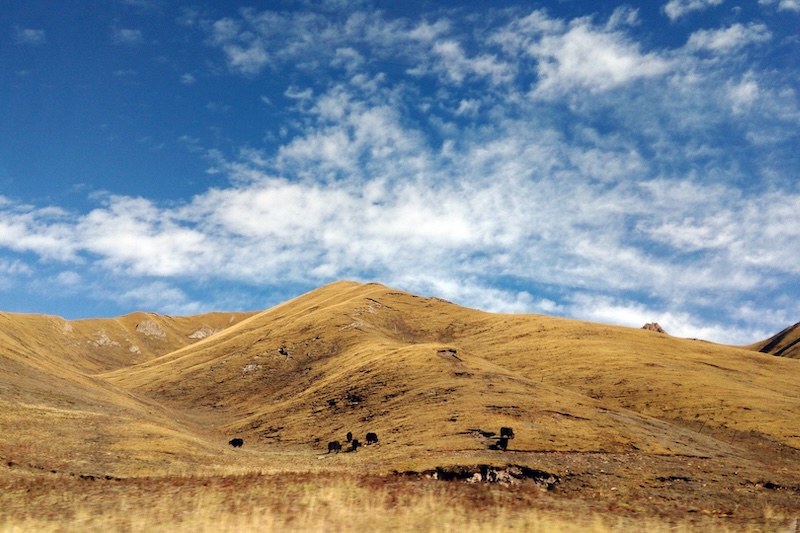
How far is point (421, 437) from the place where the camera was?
56.2 m

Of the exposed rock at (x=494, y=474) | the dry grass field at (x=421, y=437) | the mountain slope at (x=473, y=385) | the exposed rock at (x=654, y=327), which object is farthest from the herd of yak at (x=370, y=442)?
the exposed rock at (x=654, y=327)

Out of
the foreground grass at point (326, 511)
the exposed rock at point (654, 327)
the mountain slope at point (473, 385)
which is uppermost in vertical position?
the exposed rock at point (654, 327)

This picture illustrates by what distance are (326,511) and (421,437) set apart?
4040cm

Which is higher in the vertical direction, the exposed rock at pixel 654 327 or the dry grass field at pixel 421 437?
the exposed rock at pixel 654 327

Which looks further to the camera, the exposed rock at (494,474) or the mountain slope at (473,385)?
the mountain slope at (473,385)

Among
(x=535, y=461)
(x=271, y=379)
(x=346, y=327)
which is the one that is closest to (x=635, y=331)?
(x=346, y=327)

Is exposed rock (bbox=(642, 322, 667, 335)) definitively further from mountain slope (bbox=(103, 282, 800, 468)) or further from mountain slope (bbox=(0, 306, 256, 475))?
mountain slope (bbox=(0, 306, 256, 475))

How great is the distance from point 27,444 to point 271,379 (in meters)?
73.1

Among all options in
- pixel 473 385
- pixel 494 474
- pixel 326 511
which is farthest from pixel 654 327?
pixel 326 511

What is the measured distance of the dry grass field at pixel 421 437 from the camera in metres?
17.5

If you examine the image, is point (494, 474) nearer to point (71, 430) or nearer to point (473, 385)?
point (473, 385)

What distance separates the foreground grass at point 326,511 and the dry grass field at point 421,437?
98 mm

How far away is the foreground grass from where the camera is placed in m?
15.9

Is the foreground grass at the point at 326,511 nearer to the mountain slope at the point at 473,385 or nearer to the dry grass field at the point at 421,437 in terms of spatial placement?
the dry grass field at the point at 421,437
